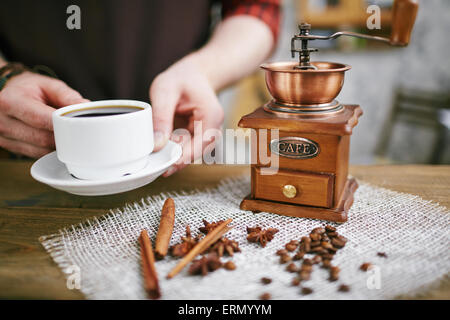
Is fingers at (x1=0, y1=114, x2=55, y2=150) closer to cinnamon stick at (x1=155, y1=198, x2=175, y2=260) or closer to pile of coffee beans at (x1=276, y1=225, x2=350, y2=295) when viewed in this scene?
cinnamon stick at (x1=155, y1=198, x2=175, y2=260)

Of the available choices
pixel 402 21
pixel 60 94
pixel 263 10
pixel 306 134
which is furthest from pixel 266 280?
pixel 263 10

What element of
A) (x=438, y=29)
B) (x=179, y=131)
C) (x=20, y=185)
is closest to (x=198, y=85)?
(x=179, y=131)

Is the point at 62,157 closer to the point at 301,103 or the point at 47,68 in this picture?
the point at 301,103

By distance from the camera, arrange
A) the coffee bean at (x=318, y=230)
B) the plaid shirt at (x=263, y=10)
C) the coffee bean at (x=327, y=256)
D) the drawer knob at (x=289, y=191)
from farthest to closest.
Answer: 1. the plaid shirt at (x=263, y=10)
2. the drawer knob at (x=289, y=191)
3. the coffee bean at (x=318, y=230)
4. the coffee bean at (x=327, y=256)

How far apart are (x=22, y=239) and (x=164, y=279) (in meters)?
0.40

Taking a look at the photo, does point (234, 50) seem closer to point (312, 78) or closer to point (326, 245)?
point (312, 78)

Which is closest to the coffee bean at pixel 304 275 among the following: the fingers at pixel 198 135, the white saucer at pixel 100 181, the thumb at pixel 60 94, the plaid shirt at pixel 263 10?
the white saucer at pixel 100 181

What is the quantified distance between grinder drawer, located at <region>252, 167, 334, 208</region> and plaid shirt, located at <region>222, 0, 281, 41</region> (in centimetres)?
88

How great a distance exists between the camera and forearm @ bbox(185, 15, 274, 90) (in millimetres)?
1540

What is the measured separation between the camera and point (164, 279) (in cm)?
77

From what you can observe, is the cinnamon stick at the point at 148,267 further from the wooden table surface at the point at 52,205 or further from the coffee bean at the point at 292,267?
the coffee bean at the point at 292,267

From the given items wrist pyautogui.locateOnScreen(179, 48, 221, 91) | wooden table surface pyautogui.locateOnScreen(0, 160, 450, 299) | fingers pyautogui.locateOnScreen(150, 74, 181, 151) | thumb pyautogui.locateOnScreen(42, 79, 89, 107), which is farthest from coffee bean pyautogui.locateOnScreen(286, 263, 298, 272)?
wrist pyautogui.locateOnScreen(179, 48, 221, 91)

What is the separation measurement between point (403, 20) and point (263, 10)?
841 millimetres

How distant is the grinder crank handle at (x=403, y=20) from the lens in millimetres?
924
